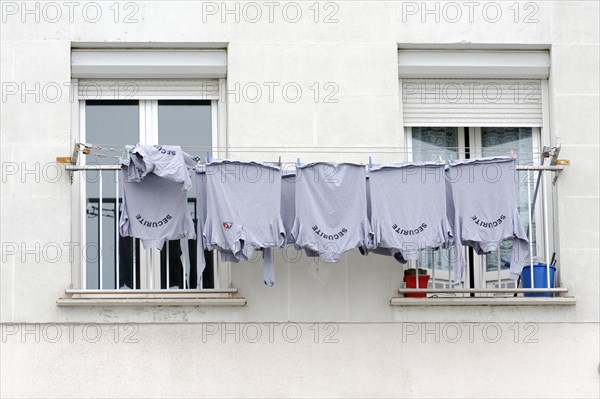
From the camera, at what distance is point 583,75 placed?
14.8m

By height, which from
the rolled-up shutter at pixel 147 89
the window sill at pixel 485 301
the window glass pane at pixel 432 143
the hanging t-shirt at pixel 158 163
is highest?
the rolled-up shutter at pixel 147 89

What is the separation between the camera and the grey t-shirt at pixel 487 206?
1402 cm

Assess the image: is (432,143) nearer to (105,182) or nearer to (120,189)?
(120,189)

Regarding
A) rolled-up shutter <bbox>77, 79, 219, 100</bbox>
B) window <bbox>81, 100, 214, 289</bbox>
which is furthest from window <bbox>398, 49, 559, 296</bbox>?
window <bbox>81, 100, 214, 289</bbox>

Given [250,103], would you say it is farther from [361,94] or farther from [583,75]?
[583,75]

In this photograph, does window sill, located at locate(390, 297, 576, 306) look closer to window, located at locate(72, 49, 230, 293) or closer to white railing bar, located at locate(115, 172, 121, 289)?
window, located at locate(72, 49, 230, 293)

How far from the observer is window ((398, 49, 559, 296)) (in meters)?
14.9

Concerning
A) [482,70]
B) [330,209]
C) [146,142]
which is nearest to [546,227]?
[482,70]

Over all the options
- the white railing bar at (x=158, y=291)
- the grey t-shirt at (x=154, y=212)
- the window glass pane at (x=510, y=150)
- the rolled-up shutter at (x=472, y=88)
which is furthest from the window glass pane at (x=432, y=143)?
the grey t-shirt at (x=154, y=212)

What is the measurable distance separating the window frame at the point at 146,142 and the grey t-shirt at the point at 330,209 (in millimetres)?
1001

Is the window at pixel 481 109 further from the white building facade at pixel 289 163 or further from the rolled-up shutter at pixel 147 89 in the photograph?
the rolled-up shutter at pixel 147 89

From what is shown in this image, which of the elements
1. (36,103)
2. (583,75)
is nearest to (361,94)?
(583,75)

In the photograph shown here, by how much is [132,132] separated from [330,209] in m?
2.18

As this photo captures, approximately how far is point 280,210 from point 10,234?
8.02ft
